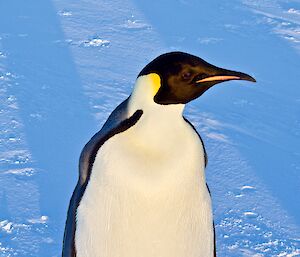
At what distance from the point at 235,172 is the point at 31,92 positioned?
111 cm

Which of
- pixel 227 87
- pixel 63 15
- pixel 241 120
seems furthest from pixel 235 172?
pixel 63 15

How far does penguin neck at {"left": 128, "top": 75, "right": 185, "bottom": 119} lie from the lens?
5.13 feet

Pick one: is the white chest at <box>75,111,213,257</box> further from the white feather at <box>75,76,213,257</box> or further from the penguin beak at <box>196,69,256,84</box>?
the penguin beak at <box>196,69,256,84</box>

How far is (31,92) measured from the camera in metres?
3.47

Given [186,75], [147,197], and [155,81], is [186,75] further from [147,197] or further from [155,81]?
[147,197]

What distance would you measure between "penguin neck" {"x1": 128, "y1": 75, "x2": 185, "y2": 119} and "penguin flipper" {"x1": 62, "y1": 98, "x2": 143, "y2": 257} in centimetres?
2

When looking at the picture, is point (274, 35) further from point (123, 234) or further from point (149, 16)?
point (123, 234)

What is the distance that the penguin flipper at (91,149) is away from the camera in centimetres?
164

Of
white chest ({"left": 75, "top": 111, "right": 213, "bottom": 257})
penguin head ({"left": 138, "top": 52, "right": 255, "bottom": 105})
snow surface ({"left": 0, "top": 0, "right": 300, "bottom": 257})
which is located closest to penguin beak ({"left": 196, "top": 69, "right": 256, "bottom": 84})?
penguin head ({"left": 138, "top": 52, "right": 255, "bottom": 105})

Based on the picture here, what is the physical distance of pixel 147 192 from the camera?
1.65m

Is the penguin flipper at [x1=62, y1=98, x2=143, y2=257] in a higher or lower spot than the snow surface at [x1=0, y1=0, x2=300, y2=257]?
higher

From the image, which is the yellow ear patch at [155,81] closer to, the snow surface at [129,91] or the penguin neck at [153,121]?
the penguin neck at [153,121]

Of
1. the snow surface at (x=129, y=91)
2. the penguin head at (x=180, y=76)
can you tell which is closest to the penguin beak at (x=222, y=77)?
the penguin head at (x=180, y=76)

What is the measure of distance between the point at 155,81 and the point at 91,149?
0.25m
